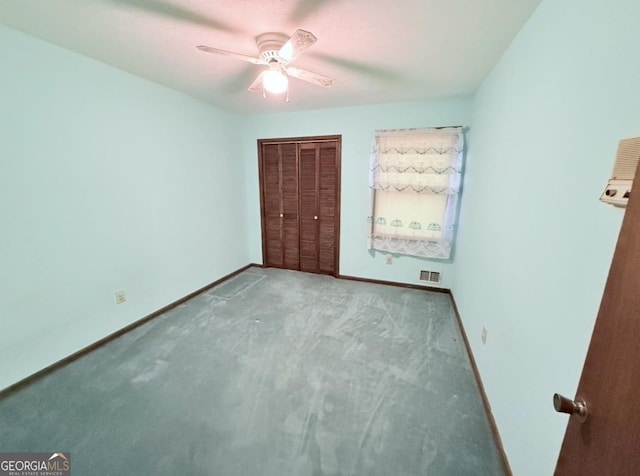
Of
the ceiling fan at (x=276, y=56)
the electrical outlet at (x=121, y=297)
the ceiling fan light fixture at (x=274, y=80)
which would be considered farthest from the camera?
the electrical outlet at (x=121, y=297)

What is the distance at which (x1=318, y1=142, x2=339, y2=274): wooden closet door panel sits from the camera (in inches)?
131

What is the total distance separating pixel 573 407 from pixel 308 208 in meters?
3.16

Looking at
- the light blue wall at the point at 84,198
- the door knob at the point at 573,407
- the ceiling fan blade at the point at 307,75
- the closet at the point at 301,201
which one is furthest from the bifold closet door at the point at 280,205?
the door knob at the point at 573,407

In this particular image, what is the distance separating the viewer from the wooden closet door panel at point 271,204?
3621 mm

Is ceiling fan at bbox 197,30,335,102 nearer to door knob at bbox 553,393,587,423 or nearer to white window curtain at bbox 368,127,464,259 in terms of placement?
white window curtain at bbox 368,127,464,259

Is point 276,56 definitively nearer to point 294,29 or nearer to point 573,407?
point 294,29

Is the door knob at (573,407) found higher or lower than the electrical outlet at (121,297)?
higher

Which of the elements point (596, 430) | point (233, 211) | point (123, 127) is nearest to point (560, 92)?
point (596, 430)

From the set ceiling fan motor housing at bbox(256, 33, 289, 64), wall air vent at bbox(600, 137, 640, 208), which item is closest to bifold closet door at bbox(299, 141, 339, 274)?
ceiling fan motor housing at bbox(256, 33, 289, 64)

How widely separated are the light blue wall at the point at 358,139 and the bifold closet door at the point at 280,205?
18 centimetres

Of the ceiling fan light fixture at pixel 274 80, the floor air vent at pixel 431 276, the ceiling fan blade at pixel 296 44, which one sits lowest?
the floor air vent at pixel 431 276
